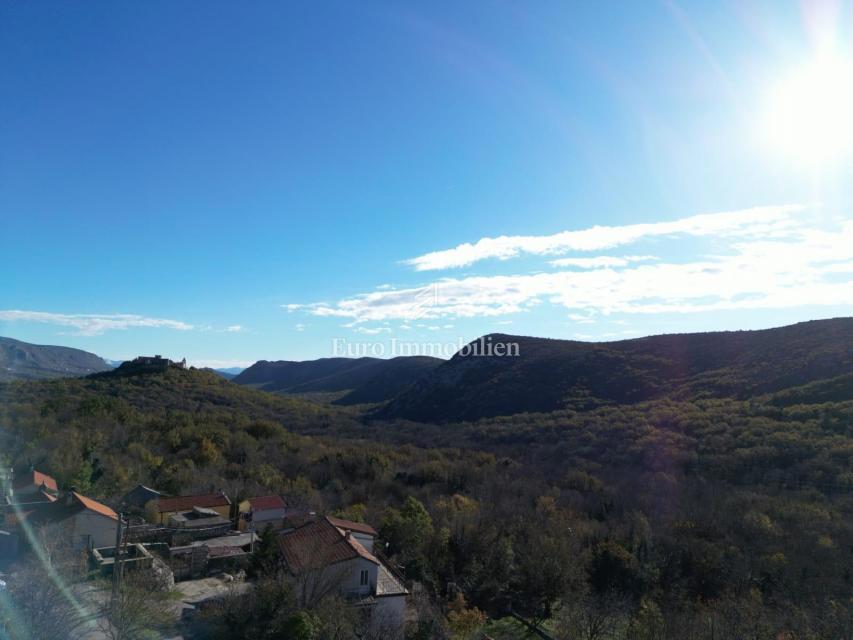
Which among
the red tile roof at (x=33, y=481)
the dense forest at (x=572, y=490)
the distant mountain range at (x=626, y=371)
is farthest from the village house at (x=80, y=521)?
the distant mountain range at (x=626, y=371)

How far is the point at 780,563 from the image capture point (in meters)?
22.9

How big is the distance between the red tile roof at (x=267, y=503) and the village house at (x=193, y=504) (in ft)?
5.98

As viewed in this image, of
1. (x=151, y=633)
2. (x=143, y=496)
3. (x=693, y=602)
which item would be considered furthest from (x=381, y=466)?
(x=151, y=633)

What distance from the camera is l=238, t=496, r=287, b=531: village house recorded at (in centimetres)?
2858

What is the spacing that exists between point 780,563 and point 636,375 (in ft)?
130

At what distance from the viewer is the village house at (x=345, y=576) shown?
16266mm

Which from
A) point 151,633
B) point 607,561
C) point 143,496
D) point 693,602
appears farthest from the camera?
point 143,496

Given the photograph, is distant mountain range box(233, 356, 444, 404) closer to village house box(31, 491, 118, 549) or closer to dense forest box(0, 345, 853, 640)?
dense forest box(0, 345, 853, 640)

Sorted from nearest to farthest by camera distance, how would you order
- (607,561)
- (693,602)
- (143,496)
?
1. (693,602)
2. (607,561)
3. (143,496)

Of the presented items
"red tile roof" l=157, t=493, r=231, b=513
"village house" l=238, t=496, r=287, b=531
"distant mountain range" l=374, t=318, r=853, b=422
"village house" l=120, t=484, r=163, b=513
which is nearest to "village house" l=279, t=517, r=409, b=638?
"village house" l=238, t=496, r=287, b=531

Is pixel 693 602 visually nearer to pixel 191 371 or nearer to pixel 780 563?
pixel 780 563

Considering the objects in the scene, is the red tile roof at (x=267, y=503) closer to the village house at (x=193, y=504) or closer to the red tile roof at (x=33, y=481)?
the village house at (x=193, y=504)

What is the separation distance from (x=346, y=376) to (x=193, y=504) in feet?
320

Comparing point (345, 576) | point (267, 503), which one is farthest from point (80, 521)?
point (345, 576)
